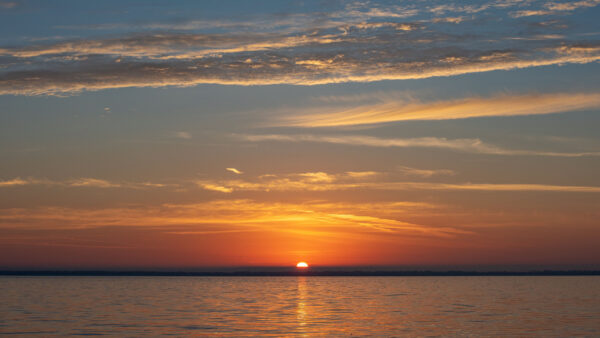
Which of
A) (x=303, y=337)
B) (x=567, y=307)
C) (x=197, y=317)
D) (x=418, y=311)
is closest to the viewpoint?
(x=303, y=337)

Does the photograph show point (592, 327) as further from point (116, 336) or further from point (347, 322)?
point (116, 336)

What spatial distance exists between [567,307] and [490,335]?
37769 mm

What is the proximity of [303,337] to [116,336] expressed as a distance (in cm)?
1433

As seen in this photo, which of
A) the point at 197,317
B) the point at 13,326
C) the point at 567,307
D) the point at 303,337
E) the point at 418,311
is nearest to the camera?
the point at 303,337

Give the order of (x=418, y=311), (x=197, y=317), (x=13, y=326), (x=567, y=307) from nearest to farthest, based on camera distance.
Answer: (x=13, y=326) → (x=197, y=317) → (x=418, y=311) → (x=567, y=307)

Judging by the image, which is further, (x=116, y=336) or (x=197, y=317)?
(x=197, y=317)

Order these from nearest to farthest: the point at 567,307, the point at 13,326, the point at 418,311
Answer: the point at 13,326, the point at 418,311, the point at 567,307

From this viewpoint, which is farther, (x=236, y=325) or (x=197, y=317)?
(x=197, y=317)

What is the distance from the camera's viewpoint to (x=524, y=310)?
82.8 metres

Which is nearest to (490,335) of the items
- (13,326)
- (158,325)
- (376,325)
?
(376,325)

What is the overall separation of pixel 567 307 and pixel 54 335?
61944mm

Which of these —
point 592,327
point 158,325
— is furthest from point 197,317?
point 592,327

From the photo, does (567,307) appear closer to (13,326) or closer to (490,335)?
(490,335)

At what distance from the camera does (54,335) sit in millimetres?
55625
